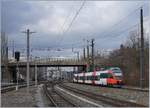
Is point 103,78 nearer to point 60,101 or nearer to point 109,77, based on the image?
point 109,77

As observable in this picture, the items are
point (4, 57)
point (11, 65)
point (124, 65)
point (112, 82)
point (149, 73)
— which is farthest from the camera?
point (11, 65)

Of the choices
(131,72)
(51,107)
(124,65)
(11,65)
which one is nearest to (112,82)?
(131,72)

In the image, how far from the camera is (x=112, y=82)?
211 feet

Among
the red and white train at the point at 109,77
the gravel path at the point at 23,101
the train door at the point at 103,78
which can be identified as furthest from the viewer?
the train door at the point at 103,78

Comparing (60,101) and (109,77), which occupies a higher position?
(109,77)

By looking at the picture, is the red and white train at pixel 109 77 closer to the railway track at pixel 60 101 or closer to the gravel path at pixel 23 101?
the railway track at pixel 60 101

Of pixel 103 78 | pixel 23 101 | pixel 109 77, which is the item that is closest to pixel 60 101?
pixel 23 101

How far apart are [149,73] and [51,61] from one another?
61.9m

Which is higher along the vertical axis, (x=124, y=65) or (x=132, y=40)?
(x=132, y=40)

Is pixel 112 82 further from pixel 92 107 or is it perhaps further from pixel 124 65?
pixel 92 107

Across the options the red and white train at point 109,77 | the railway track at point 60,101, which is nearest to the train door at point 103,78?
the red and white train at point 109,77

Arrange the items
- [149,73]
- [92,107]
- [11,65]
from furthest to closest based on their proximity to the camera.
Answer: [11,65] → [149,73] → [92,107]

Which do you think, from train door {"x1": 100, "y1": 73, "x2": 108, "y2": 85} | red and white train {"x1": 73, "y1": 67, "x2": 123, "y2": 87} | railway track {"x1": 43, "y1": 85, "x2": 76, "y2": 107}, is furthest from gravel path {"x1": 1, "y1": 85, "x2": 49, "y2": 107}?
train door {"x1": 100, "y1": 73, "x2": 108, "y2": 85}

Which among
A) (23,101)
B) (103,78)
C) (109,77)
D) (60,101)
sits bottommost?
(60,101)
